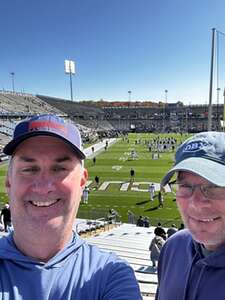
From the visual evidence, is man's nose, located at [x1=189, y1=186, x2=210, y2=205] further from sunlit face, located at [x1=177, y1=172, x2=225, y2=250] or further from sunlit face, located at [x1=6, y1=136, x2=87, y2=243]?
sunlit face, located at [x1=6, y1=136, x2=87, y2=243]

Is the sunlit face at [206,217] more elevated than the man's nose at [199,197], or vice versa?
the man's nose at [199,197]

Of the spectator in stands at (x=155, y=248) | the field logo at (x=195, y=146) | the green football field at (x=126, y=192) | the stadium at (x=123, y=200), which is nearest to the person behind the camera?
the field logo at (x=195, y=146)

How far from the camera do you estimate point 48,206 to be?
190cm

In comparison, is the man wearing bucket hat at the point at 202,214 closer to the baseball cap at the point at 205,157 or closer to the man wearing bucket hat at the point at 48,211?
the baseball cap at the point at 205,157

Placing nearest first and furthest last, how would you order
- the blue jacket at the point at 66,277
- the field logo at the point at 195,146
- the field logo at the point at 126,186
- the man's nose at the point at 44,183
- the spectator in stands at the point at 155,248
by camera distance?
the blue jacket at the point at 66,277, the man's nose at the point at 44,183, the field logo at the point at 195,146, the spectator in stands at the point at 155,248, the field logo at the point at 126,186

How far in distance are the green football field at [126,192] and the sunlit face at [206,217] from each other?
47.3ft

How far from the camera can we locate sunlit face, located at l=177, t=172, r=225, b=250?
207 centimetres

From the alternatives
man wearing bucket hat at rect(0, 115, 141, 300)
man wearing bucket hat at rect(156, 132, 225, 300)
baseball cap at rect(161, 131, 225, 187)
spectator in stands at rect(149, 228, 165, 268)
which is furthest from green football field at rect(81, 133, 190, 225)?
man wearing bucket hat at rect(0, 115, 141, 300)

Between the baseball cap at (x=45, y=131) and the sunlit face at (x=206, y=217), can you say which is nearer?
the baseball cap at (x=45, y=131)

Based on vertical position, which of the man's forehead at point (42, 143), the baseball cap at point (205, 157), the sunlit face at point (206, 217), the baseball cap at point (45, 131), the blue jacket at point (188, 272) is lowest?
the blue jacket at point (188, 272)

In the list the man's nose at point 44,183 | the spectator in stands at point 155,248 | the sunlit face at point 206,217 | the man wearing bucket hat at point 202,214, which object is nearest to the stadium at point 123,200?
the spectator in stands at point 155,248

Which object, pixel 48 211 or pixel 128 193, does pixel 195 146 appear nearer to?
pixel 48 211

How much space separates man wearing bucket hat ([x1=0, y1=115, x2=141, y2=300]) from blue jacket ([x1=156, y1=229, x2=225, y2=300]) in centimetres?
45

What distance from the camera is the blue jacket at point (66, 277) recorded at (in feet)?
5.60
